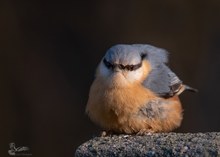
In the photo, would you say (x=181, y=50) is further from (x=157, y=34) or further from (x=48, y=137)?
(x=48, y=137)

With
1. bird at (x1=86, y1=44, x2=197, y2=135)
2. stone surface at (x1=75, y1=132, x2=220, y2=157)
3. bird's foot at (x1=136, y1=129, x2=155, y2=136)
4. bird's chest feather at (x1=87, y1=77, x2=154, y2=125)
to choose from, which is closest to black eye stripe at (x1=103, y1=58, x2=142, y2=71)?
bird at (x1=86, y1=44, x2=197, y2=135)

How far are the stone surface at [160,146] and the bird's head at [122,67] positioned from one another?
1372mm

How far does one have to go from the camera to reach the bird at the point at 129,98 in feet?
23.5

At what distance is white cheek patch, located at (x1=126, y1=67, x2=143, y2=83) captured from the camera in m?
7.34

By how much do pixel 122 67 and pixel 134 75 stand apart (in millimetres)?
140

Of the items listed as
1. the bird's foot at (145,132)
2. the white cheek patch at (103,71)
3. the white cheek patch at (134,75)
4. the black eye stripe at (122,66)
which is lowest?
the bird's foot at (145,132)

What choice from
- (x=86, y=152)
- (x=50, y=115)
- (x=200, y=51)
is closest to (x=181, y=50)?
(x=200, y=51)

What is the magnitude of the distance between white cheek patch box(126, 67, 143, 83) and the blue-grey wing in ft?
0.23

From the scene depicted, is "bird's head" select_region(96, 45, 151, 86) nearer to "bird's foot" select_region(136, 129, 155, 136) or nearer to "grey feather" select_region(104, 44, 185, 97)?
"grey feather" select_region(104, 44, 185, 97)

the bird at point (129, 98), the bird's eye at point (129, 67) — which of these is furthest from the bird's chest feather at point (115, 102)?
the bird's eye at point (129, 67)

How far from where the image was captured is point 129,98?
7.17 m

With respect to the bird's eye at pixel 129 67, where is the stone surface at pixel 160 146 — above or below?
below

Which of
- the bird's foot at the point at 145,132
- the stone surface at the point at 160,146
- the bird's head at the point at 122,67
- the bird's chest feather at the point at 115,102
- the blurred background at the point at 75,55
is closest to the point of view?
the stone surface at the point at 160,146

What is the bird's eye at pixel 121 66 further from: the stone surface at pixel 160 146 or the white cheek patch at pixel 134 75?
the stone surface at pixel 160 146
